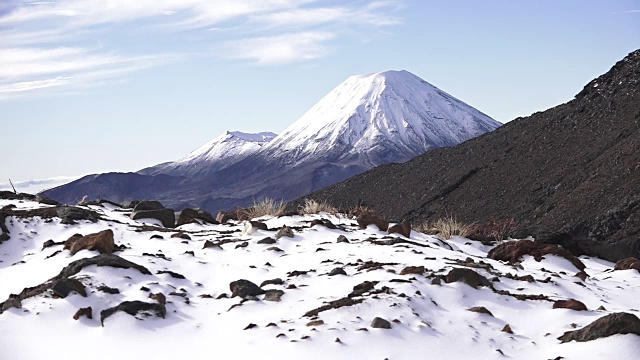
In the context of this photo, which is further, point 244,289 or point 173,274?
point 173,274

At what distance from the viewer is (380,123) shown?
454 feet

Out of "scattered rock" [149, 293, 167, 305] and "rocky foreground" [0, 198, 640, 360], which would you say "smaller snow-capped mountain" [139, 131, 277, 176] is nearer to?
"rocky foreground" [0, 198, 640, 360]

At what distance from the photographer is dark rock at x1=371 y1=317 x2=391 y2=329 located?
6.07m

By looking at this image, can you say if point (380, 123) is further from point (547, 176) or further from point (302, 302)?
point (302, 302)

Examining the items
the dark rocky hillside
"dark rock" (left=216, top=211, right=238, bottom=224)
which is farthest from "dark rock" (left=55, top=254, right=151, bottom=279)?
the dark rocky hillside

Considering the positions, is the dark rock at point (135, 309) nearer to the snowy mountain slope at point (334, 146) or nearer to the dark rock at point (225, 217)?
the dark rock at point (225, 217)

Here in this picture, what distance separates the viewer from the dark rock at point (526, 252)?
422 inches

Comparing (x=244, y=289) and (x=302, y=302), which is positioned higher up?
(x=244, y=289)

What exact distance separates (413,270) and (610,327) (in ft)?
8.01

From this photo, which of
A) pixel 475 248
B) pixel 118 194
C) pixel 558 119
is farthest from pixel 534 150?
pixel 118 194

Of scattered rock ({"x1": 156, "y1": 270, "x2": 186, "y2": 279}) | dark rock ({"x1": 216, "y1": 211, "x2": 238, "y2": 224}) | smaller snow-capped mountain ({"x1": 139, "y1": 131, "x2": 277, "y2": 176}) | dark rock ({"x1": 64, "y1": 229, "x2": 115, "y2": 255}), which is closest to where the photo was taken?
scattered rock ({"x1": 156, "y1": 270, "x2": 186, "y2": 279})

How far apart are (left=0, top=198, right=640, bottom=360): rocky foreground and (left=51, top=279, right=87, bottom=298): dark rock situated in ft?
0.04

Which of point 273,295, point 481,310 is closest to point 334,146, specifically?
point 273,295

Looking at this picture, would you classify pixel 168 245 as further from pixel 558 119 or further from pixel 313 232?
pixel 558 119
